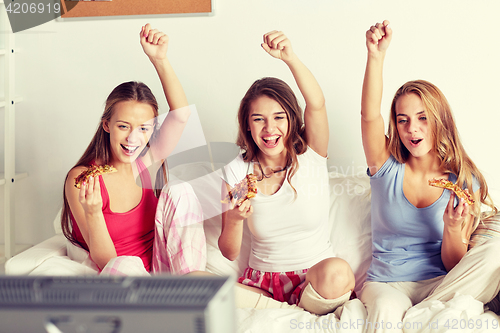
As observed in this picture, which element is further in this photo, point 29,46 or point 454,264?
point 29,46

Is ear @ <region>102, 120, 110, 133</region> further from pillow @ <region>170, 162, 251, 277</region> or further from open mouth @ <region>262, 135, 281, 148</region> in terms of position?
open mouth @ <region>262, 135, 281, 148</region>

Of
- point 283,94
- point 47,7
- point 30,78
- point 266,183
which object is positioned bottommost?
point 266,183

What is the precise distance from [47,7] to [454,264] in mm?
1875

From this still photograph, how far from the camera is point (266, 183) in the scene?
1397mm

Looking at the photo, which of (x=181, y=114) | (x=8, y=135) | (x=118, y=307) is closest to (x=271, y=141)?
(x=181, y=114)

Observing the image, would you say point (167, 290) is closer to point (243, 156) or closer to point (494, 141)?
point (243, 156)

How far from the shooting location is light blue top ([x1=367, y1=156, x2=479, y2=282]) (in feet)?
4.35

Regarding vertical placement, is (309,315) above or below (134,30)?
below

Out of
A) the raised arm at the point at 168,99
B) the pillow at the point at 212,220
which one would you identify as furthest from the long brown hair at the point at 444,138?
the raised arm at the point at 168,99

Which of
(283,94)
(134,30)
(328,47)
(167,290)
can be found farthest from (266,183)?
(167,290)

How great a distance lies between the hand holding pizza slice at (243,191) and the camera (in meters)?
1.27

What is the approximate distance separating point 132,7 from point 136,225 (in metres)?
0.93

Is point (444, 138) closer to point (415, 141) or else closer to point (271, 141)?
point (415, 141)

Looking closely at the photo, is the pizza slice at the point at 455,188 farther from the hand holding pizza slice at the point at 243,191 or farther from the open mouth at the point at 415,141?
the hand holding pizza slice at the point at 243,191
